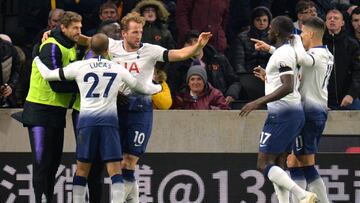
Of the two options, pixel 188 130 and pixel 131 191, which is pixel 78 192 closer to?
pixel 131 191

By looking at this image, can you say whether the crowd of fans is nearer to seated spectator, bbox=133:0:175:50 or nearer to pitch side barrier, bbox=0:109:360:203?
seated spectator, bbox=133:0:175:50

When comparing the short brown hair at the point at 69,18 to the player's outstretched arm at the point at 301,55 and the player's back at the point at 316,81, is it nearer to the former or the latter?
the player's outstretched arm at the point at 301,55

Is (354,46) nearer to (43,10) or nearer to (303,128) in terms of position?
Result: (303,128)

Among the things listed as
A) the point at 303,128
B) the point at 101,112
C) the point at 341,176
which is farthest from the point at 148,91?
the point at 341,176

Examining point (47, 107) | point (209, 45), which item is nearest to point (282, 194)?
point (47, 107)

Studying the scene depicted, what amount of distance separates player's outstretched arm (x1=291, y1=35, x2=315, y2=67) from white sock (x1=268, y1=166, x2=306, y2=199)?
1.17 m

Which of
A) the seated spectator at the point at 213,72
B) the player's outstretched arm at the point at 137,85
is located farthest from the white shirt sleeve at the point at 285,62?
the seated spectator at the point at 213,72

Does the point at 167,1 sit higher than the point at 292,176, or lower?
higher

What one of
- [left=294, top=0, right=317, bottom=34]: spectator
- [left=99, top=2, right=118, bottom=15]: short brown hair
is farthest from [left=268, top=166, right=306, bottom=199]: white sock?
[left=99, top=2, right=118, bottom=15]: short brown hair

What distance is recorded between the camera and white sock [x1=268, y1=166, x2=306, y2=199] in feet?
52.5

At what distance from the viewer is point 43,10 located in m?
20.1

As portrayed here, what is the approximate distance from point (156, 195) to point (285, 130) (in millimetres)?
2353

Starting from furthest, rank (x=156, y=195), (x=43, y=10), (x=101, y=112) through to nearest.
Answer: (x=43, y=10) < (x=156, y=195) < (x=101, y=112)

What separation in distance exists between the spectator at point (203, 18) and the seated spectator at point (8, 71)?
2.38 m
